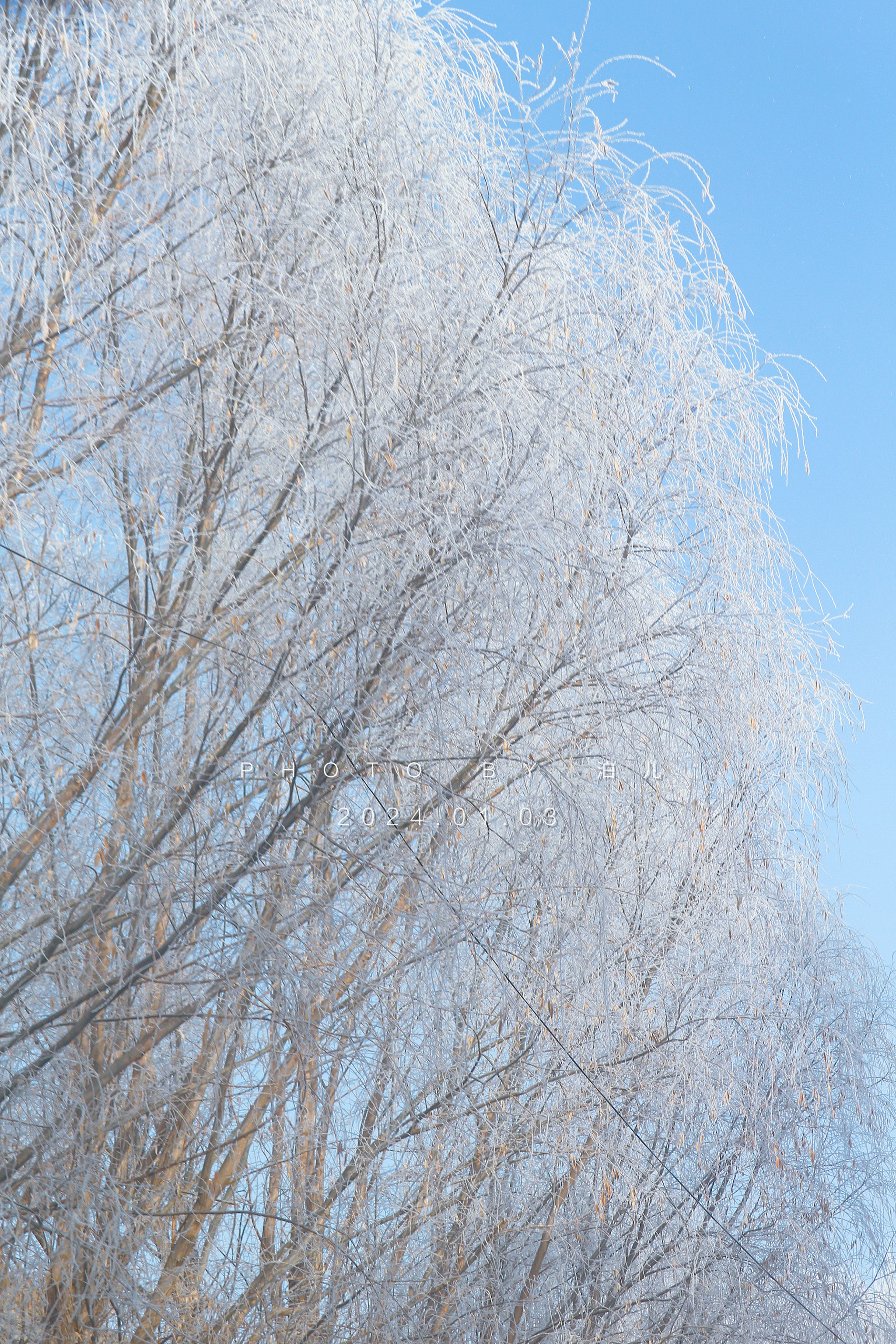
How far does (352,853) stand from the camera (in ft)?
12.2

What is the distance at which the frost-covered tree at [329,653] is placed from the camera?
381cm

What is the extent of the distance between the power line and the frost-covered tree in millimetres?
29

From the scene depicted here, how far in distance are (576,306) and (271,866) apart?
2.25 meters

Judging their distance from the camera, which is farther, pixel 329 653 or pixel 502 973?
pixel 502 973

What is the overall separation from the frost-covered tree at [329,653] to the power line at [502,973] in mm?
29

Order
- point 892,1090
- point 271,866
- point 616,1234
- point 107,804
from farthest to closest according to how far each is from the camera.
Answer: point 892,1090, point 616,1234, point 107,804, point 271,866

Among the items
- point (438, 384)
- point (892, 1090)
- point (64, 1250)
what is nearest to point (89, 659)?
point (438, 384)

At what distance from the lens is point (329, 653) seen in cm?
384

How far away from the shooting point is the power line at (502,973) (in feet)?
12.7

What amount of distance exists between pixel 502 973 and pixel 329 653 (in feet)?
4.63

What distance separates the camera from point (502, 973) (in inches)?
176

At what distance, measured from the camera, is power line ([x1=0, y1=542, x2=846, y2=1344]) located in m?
→ 3.86

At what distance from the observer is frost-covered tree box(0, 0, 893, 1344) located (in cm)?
381

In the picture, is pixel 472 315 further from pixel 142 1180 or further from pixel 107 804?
pixel 142 1180
